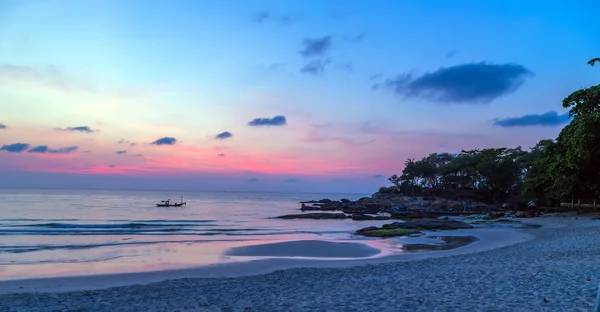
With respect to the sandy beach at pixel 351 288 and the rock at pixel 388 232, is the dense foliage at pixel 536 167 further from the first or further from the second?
the rock at pixel 388 232

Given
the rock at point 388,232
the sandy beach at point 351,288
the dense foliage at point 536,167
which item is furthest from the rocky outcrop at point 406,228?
the sandy beach at point 351,288

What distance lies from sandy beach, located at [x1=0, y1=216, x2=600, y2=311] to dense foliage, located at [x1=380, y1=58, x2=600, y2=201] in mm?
6802

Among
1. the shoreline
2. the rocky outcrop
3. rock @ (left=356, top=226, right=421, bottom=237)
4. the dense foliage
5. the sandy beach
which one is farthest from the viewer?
the rocky outcrop

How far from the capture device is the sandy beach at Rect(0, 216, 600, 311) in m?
8.69

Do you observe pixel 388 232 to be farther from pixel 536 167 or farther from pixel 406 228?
pixel 536 167

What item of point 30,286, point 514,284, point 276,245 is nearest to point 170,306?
point 30,286

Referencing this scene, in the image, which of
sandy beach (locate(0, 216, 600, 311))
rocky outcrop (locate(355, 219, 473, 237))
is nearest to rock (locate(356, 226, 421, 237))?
rocky outcrop (locate(355, 219, 473, 237))

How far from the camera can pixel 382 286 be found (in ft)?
36.2

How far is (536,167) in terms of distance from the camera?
59.3m

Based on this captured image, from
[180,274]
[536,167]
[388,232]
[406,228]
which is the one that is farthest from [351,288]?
[536,167]

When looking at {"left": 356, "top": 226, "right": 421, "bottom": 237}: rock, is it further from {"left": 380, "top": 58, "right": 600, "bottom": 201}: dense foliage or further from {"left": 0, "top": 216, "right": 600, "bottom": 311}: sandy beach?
{"left": 0, "top": 216, "right": 600, "bottom": 311}: sandy beach

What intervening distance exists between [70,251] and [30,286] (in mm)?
10000

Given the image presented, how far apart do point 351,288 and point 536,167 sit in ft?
192

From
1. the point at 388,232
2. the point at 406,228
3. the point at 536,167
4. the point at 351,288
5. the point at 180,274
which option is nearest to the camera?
the point at 351,288
